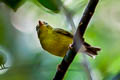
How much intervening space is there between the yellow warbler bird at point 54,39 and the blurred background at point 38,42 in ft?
0.07

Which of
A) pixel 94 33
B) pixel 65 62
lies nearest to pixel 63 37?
pixel 94 33

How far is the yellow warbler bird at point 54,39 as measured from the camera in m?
0.97

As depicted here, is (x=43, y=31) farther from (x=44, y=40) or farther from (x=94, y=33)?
(x=94, y=33)

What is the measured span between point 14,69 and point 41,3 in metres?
0.39

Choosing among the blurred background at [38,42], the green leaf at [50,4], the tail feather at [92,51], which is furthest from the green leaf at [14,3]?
the tail feather at [92,51]

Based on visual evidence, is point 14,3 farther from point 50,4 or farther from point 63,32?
point 63,32

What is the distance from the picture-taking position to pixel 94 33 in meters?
0.92

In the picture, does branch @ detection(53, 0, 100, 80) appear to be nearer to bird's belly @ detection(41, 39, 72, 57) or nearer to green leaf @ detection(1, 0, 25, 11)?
green leaf @ detection(1, 0, 25, 11)

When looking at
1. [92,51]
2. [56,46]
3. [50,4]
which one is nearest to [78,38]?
[50,4]

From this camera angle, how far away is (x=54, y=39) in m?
1.05

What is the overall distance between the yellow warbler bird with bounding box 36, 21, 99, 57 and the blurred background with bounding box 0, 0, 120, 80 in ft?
0.07

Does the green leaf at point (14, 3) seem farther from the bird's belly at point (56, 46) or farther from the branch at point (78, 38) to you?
the bird's belly at point (56, 46)

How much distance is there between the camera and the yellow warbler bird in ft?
3.18

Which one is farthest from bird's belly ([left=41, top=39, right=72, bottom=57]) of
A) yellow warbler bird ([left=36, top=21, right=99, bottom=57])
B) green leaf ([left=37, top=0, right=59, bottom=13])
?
green leaf ([left=37, top=0, right=59, bottom=13])
